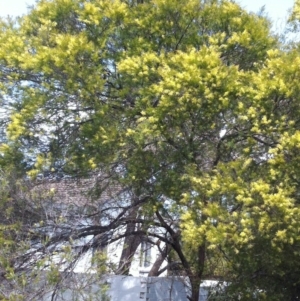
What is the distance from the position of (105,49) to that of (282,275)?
466 centimetres

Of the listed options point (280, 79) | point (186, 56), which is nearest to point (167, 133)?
point (186, 56)

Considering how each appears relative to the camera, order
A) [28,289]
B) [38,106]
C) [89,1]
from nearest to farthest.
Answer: [28,289]
[38,106]
[89,1]

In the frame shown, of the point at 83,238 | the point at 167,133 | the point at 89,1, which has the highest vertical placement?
the point at 89,1

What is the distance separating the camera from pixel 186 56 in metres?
8.52

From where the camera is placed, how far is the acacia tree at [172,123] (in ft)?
26.5

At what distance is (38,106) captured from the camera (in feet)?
31.8

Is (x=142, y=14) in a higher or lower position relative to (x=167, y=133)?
higher

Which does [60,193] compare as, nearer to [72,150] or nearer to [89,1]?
[72,150]

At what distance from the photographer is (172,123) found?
9.03 metres

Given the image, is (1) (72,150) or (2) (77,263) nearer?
(2) (77,263)

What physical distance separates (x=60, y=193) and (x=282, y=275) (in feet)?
12.4

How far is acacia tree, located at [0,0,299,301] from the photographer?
318 inches

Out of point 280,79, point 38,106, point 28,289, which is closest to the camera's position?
point 28,289

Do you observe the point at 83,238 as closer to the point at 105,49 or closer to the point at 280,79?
the point at 105,49
